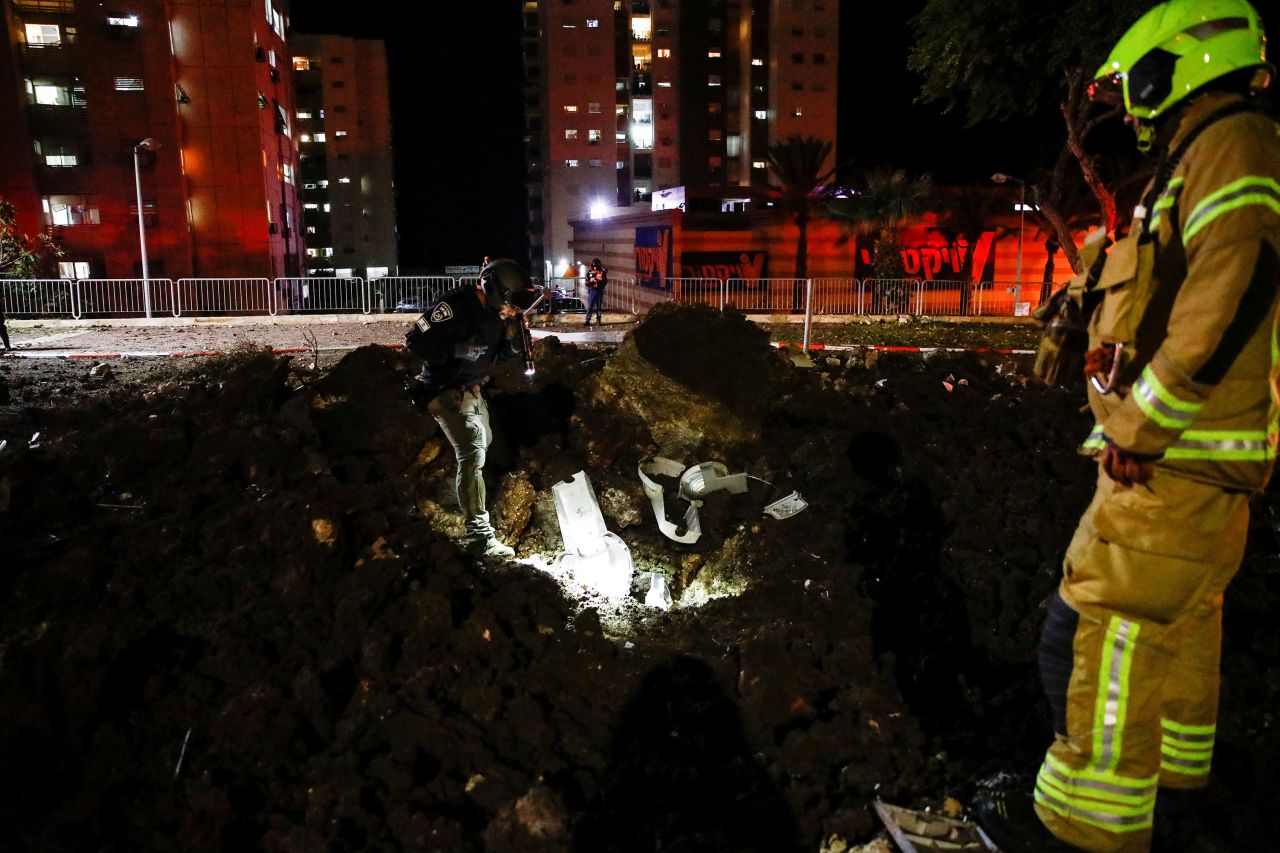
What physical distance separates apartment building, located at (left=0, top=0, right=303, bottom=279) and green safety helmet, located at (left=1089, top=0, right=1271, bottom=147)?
159 ft

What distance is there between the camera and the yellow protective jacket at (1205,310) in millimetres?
2258

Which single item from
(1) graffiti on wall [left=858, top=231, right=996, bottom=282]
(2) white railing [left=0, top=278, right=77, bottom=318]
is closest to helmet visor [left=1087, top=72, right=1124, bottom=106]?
(2) white railing [left=0, top=278, right=77, bottom=318]

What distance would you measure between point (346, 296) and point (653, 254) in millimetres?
19079

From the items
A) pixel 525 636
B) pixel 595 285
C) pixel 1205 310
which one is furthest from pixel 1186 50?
pixel 595 285

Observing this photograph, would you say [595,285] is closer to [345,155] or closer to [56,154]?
[56,154]

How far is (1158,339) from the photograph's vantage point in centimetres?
254

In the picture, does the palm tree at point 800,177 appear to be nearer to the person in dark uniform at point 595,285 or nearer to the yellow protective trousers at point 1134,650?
the person in dark uniform at point 595,285

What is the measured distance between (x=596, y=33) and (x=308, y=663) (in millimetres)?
82238

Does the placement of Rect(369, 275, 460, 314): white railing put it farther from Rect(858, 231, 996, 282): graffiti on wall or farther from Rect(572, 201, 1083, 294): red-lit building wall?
Rect(858, 231, 996, 282): graffiti on wall

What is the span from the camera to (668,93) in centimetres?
8044

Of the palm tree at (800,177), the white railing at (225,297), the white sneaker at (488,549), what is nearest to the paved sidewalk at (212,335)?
the white railing at (225,297)

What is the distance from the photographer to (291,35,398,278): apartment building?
3334 inches

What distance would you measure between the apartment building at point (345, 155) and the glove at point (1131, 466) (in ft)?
286

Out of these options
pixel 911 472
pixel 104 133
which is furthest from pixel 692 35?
pixel 911 472
